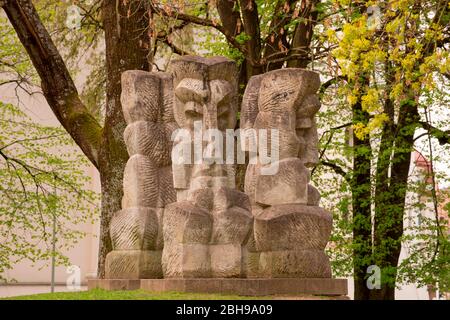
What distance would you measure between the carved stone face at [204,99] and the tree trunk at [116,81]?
318 cm

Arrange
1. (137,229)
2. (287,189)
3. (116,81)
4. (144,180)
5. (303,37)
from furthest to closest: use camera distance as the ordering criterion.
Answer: (303,37) → (116,81) → (144,180) → (137,229) → (287,189)

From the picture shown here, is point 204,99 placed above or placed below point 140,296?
above

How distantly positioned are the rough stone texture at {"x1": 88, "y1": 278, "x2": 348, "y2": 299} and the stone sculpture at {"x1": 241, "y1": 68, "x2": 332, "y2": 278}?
8.0 inches

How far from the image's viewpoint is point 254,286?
998 centimetres

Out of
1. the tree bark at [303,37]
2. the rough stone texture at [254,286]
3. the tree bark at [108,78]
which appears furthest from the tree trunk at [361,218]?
the rough stone texture at [254,286]

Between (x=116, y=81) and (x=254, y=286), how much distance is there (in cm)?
593

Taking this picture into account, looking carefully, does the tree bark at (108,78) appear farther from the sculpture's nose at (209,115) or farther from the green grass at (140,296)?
the green grass at (140,296)

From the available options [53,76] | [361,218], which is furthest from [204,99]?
[361,218]

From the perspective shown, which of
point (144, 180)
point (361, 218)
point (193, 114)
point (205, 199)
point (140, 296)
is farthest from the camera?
point (361, 218)

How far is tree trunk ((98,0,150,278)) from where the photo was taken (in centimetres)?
1420

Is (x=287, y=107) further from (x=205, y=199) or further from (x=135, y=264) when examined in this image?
(x=135, y=264)

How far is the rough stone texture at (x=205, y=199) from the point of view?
34.1 feet

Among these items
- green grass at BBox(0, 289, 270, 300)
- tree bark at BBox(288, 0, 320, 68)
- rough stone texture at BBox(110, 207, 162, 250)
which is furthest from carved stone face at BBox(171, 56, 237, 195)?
tree bark at BBox(288, 0, 320, 68)
